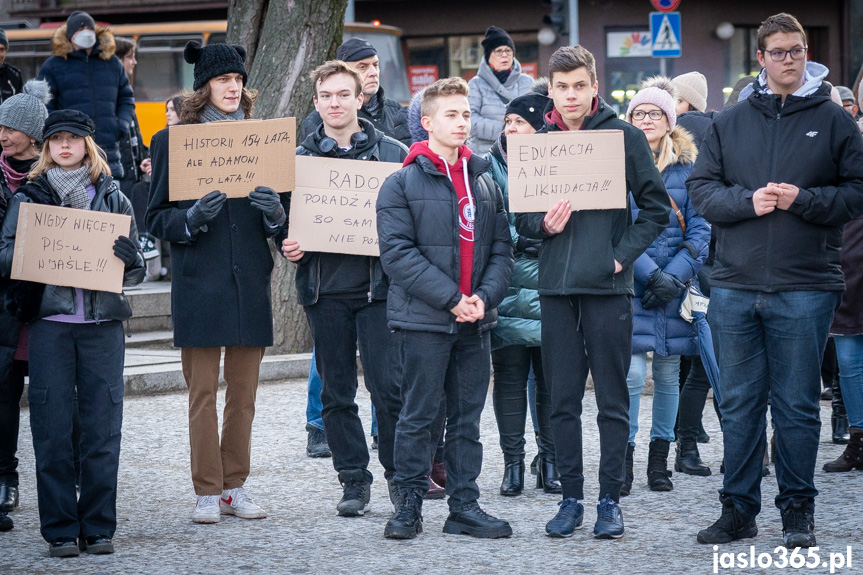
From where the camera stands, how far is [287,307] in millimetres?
10133

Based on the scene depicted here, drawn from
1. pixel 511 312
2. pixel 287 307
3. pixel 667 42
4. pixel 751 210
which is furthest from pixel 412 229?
pixel 667 42

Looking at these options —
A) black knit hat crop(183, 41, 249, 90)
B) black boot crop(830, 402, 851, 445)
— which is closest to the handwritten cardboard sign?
black knit hat crop(183, 41, 249, 90)

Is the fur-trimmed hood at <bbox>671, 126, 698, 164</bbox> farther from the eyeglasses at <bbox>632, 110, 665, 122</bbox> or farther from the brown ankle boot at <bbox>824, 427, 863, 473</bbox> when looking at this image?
the brown ankle boot at <bbox>824, 427, 863, 473</bbox>

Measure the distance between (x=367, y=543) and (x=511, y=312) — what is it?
1.56m

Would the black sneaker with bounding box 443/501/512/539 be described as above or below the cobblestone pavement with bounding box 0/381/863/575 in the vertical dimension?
above

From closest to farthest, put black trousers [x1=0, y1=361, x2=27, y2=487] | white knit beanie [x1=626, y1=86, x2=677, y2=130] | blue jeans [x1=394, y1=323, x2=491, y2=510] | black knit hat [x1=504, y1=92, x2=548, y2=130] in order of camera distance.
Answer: blue jeans [x1=394, y1=323, x2=491, y2=510] → black trousers [x1=0, y1=361, x2=27, y2=487] → black knit hat [x1=504, y1=92, x2=548, y2=130] → white knit beanie [x1=626, y1=86, x2=677, y2=130]

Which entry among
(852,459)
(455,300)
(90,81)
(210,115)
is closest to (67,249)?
(210,115)

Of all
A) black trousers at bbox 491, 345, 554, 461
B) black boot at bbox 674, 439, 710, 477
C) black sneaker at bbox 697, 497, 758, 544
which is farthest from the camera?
black boot at bbox 674, 439, 710, 477

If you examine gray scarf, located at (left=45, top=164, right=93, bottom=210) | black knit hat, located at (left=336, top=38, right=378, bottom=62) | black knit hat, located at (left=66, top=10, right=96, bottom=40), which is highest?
black knit hat, located at (left=66, top=10, right=96, bottom=40)

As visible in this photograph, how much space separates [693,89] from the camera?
A: 811 centimetres

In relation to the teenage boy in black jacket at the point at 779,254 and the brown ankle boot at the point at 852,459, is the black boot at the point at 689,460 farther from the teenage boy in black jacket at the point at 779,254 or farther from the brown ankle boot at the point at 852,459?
the teenage boy in black jacket at the point at 779,254

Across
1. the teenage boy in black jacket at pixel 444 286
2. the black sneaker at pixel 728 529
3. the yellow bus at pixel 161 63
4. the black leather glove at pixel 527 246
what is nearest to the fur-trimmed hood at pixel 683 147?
the black leather glove at pixel 527 246

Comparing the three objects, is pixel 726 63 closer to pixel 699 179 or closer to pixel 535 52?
pixel 535 52

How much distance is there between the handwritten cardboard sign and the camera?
591 centimetres
